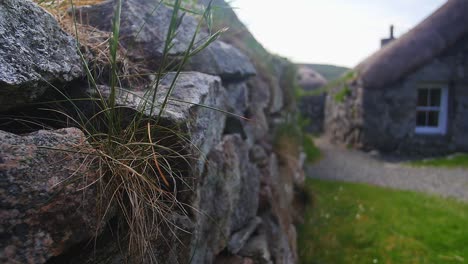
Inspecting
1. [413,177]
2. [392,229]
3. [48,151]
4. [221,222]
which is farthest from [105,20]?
[413,177]

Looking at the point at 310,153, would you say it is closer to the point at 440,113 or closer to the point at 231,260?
the point at 440,113

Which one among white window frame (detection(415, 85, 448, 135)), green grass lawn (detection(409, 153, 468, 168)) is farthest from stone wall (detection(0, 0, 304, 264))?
white window frame (detection(415, 85, 448, 135))

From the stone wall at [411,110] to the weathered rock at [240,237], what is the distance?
7.58 metres

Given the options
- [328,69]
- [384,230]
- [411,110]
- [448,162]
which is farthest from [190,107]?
[328,69]

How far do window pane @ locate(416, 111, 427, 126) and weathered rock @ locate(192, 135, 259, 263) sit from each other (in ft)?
27.7

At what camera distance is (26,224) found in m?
0.84

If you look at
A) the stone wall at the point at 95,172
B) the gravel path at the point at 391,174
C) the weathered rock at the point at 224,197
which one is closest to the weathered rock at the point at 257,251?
the stone wall at the point at 95,172

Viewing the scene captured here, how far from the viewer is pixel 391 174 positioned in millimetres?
6988

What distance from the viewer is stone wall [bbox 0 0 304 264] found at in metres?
0.86

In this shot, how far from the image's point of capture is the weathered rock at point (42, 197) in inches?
32.0

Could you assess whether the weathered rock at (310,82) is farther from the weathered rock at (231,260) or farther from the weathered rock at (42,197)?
the weathered rock at (42,197)

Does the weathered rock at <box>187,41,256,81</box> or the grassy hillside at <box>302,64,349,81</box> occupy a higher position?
the grassy hillside at <box>302,64,349,81</box>

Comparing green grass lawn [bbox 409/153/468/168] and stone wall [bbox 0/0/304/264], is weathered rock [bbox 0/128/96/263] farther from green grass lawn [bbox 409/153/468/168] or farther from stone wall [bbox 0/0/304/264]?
green grass lawn [bbox 409/153/468/168]

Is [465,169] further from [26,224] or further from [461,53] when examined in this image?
[26,224]
